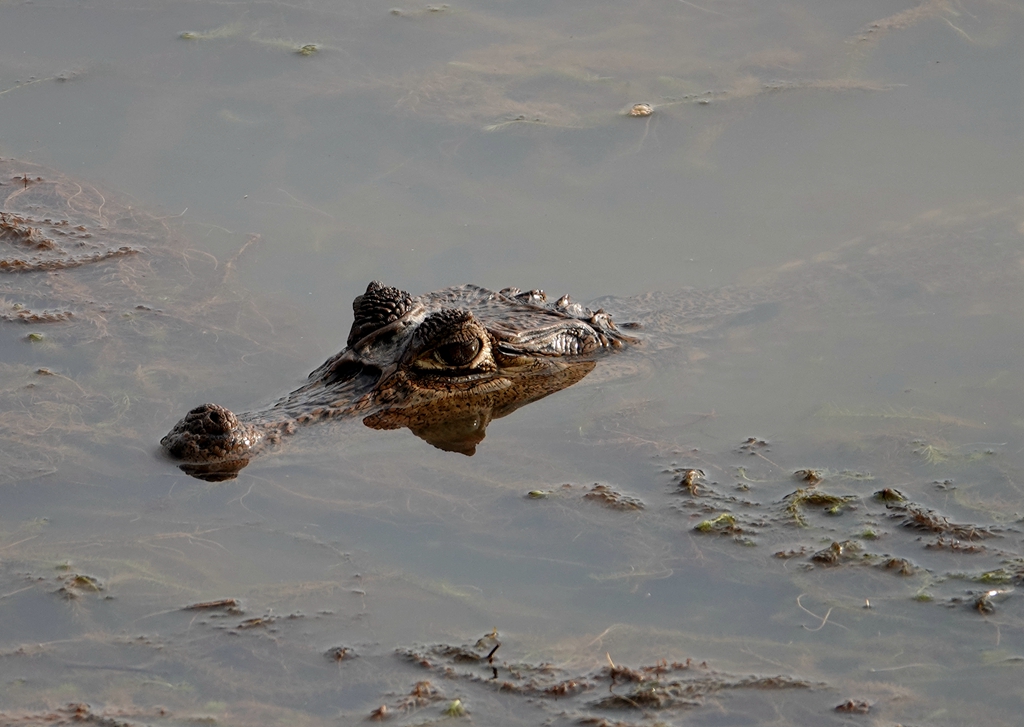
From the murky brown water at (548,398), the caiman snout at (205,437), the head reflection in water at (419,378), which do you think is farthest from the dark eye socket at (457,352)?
the caiman snout at (205,437)

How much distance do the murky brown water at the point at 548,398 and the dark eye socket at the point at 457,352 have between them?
19.6 inches

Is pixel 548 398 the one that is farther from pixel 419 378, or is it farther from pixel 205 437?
pixel 205 437

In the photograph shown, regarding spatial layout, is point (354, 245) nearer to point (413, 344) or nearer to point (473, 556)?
point (413, 344)

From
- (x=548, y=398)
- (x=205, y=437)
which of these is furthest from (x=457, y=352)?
(x=205, y=437)

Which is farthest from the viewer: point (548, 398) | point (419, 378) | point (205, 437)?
point (548, 398)

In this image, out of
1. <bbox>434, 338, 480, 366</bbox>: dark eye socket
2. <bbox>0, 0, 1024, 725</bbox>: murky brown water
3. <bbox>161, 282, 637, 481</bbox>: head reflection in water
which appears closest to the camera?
<bbox>0, 0, 1024, 725</bbox>: murky brown water

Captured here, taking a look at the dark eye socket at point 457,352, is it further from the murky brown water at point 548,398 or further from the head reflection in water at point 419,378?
the murky brown water at point 548,398

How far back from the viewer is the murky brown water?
5340mm

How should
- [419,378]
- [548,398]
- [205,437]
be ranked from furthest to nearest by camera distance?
[548,398] < [419,378] < [205,437]

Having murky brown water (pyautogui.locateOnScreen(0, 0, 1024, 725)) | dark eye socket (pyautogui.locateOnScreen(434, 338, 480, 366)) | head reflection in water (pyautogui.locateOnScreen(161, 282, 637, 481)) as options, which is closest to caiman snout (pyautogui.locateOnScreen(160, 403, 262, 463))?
head reflection in water (pyautogui.locateOnScreen(161, 282, 637, 481))

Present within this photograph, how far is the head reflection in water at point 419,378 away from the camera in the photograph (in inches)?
264

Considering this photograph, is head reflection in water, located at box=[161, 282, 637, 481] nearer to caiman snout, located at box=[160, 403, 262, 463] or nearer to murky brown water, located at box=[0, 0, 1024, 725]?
caiman snout, located at box=[160, 403, 262, 463]

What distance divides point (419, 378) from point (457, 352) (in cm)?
27

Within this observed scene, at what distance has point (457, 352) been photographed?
729 centimetres
